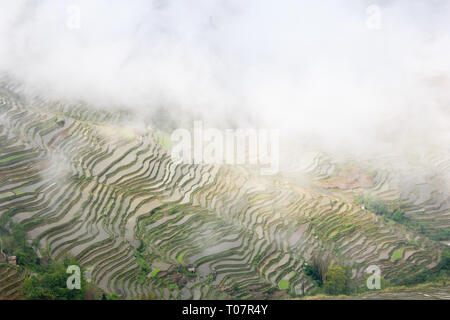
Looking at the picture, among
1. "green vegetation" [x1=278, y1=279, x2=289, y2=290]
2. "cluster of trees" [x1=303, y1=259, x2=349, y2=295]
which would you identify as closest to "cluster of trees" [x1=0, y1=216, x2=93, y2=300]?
"green vegetation" [x1=278, y1=279, x2=289, y2=290]

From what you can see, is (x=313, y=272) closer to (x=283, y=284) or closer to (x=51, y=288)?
(x=283, y=284)

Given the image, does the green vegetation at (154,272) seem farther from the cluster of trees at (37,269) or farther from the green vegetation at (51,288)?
the green vegetation at (51,288)

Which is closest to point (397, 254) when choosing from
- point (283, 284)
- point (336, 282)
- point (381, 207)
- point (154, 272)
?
point (381, 207)

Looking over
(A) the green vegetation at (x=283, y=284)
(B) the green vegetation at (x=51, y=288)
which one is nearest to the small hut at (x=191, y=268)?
(A) the green vegetation at (x=283, y=284)

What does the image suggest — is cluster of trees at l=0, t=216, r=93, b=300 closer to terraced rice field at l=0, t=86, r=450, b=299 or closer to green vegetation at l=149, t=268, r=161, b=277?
terraced rice field at l=0, t=86, r=450, b=299

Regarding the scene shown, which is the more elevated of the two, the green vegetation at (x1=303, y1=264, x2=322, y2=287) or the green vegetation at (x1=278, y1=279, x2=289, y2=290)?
the green vegetation at (x1=303, y1=264, x2=322, y2=287)

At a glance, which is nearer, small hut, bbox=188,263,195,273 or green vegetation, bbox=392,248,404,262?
small hut, bbox=188,263,195,273
